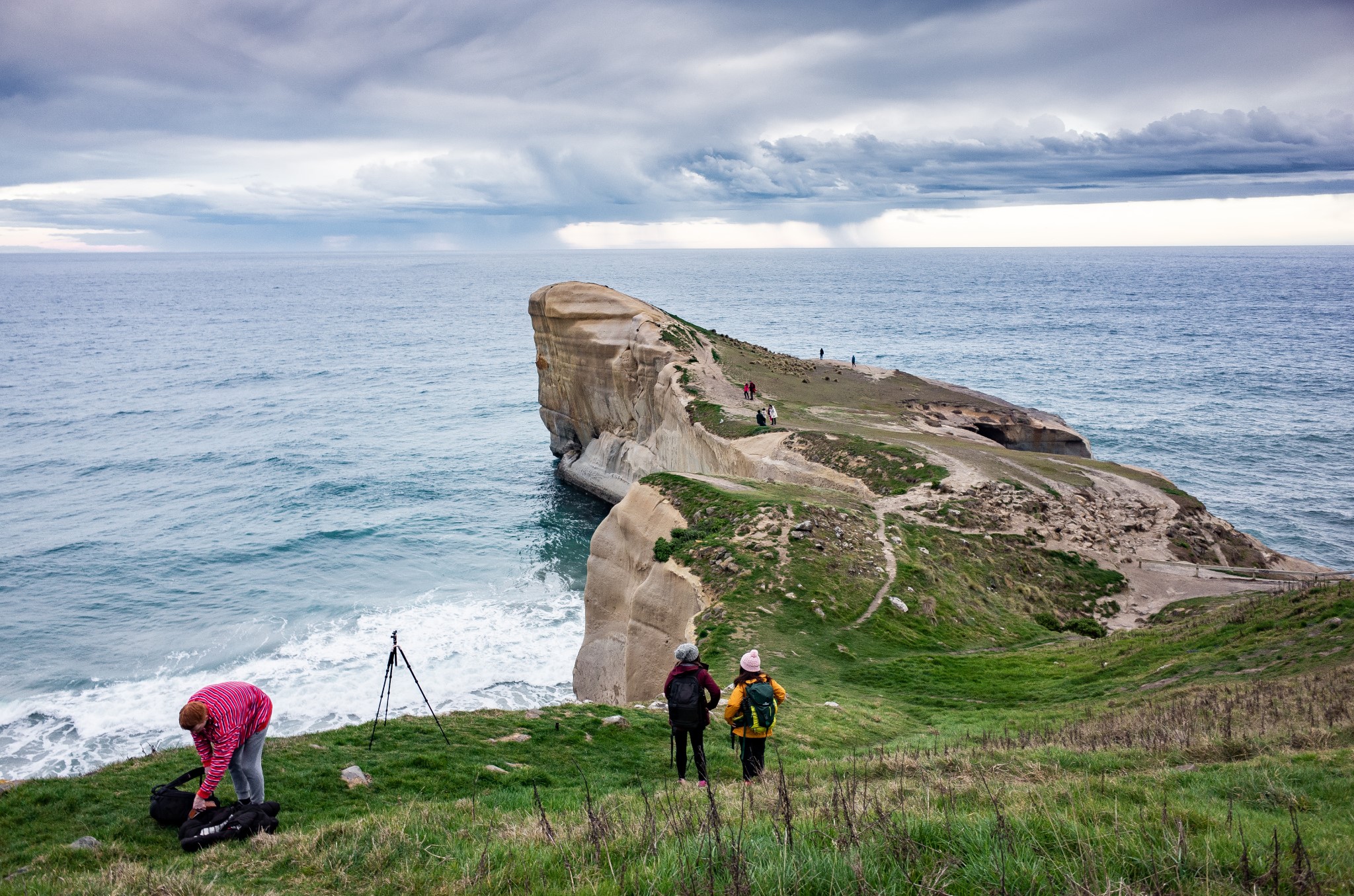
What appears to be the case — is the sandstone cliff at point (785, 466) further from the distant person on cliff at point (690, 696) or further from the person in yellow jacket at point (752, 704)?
the person in yellow jacket at point (752, 704)

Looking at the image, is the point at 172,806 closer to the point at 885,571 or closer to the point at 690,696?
the point at 690,696

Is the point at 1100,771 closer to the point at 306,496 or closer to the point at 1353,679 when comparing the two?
the point at 1353,679

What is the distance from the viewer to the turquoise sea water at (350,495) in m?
31.5

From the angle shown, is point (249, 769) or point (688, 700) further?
point (688, 700)

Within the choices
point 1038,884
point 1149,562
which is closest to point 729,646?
point 1038,884

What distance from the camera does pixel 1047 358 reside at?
105 metres

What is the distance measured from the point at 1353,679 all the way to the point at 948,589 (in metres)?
12.5

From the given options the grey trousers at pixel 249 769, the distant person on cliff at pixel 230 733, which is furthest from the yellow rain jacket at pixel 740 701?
the grey trousers at pixel 249 769

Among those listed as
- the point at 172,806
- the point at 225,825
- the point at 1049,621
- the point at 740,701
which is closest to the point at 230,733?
the point at 225,825

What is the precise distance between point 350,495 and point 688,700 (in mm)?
48399

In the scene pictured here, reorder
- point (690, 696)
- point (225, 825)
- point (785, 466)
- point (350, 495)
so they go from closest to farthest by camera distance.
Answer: point (225, 825), point (690, 696), point (785, 466), point (350, 495)

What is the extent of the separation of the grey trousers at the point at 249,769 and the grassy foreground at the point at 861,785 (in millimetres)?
602

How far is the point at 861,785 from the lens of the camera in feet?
32.2

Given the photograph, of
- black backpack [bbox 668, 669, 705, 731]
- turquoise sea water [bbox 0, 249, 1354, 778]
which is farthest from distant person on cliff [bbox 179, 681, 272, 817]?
turquoise sea water [bbox 0, 249, 1354, 778]
